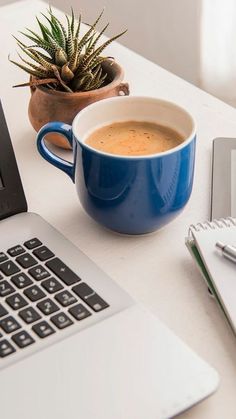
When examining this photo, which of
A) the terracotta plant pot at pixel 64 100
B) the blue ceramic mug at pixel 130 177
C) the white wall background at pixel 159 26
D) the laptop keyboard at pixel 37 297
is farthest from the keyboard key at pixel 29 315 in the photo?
the white wall background at pixel 159 26

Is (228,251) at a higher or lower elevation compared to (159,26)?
higher

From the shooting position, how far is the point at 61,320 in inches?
21.7

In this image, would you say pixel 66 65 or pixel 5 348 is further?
pixel 66 65

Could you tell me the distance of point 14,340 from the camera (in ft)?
1.76

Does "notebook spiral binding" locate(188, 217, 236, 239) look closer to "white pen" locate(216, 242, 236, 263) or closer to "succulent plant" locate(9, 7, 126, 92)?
"white pen" locate(216, 242, 236, 263)

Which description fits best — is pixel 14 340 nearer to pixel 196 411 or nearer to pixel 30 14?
pixel 196 411

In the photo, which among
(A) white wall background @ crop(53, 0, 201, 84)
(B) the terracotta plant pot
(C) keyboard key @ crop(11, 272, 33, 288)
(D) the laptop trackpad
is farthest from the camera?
(A) white wall background @ crop(53, 0, 201, 84)

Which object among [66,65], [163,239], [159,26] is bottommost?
[159,26]

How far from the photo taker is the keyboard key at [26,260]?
604mm

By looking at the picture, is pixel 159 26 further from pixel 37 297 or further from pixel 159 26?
pixel 37 297

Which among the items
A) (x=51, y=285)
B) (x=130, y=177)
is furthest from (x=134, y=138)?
(x=51, y=285)

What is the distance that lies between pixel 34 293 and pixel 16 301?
16 mm

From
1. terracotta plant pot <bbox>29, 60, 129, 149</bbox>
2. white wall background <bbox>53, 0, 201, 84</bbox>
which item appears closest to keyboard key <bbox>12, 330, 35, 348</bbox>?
terracotta plant pot <bbox>29, 60, 129, 149</bbox>

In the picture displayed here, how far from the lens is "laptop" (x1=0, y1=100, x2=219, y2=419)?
1.59 ft
